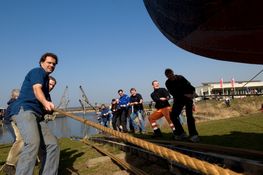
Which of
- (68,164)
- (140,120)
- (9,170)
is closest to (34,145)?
(9,170)

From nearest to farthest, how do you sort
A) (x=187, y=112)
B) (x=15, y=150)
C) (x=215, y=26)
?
(x=215, y=26) < (x=15, y=150) < (x=187, y=112)

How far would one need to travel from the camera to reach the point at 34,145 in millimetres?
4152

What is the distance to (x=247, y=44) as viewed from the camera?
383cm

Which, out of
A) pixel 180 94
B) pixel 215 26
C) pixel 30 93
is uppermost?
pixel 215 26

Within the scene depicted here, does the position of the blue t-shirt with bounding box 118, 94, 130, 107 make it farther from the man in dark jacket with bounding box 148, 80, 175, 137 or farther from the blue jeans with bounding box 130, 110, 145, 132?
the man in dark jacket with bounding box 148, 80, 175, 137

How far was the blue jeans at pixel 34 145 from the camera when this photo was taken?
4.12 m

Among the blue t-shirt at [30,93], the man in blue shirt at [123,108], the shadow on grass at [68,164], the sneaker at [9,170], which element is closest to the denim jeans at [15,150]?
the sneaker at [9,170]

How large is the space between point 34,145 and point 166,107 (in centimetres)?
556

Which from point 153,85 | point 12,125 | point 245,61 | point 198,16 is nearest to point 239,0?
point 198,16

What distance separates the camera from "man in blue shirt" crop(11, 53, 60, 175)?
414 cm

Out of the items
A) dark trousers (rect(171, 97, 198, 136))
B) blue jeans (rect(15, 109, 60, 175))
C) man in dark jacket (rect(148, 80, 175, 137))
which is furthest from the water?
blue jeans (rect(15, 109, 60, 175))

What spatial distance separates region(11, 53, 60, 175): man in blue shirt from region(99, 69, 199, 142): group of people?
359 cm

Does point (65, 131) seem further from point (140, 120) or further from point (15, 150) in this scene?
point (15, 150)

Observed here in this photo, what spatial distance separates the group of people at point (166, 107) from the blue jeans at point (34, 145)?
3.55 metres
